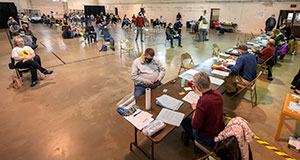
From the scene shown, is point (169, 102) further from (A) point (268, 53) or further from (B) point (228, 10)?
(B) point (228, 10)

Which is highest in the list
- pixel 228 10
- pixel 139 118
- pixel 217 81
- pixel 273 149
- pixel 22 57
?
pixel 228 10

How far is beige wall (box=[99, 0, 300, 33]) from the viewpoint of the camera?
12.4 meters

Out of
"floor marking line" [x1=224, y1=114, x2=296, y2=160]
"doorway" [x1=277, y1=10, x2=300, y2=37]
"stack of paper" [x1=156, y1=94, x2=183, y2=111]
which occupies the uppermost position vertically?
"doorway" [x1=277, y1=10, x2=300, y2=37]

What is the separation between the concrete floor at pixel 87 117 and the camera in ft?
7.80

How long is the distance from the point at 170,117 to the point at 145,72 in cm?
130

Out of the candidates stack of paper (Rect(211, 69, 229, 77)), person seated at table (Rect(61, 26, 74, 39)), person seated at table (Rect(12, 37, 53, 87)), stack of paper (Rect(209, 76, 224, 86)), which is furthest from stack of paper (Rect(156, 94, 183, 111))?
person seated at table (Rect(61, 26, 74, 39))

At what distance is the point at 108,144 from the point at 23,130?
156cm

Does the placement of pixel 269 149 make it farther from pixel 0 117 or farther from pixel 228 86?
pixel 0 117

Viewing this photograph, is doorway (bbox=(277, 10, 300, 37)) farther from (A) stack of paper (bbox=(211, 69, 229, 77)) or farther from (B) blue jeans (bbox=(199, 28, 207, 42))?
(A) stack of paper (bbox=(211, 69, 229, 77))

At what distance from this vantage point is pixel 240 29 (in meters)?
14.0

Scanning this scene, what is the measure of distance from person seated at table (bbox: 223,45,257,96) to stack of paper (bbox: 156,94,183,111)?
1.44 m

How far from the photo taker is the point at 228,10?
14250mm

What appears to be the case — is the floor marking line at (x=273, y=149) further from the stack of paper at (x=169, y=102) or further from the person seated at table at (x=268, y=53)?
the person seated at table at (x=268, y=53)

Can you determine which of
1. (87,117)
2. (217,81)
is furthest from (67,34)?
(217,81)
